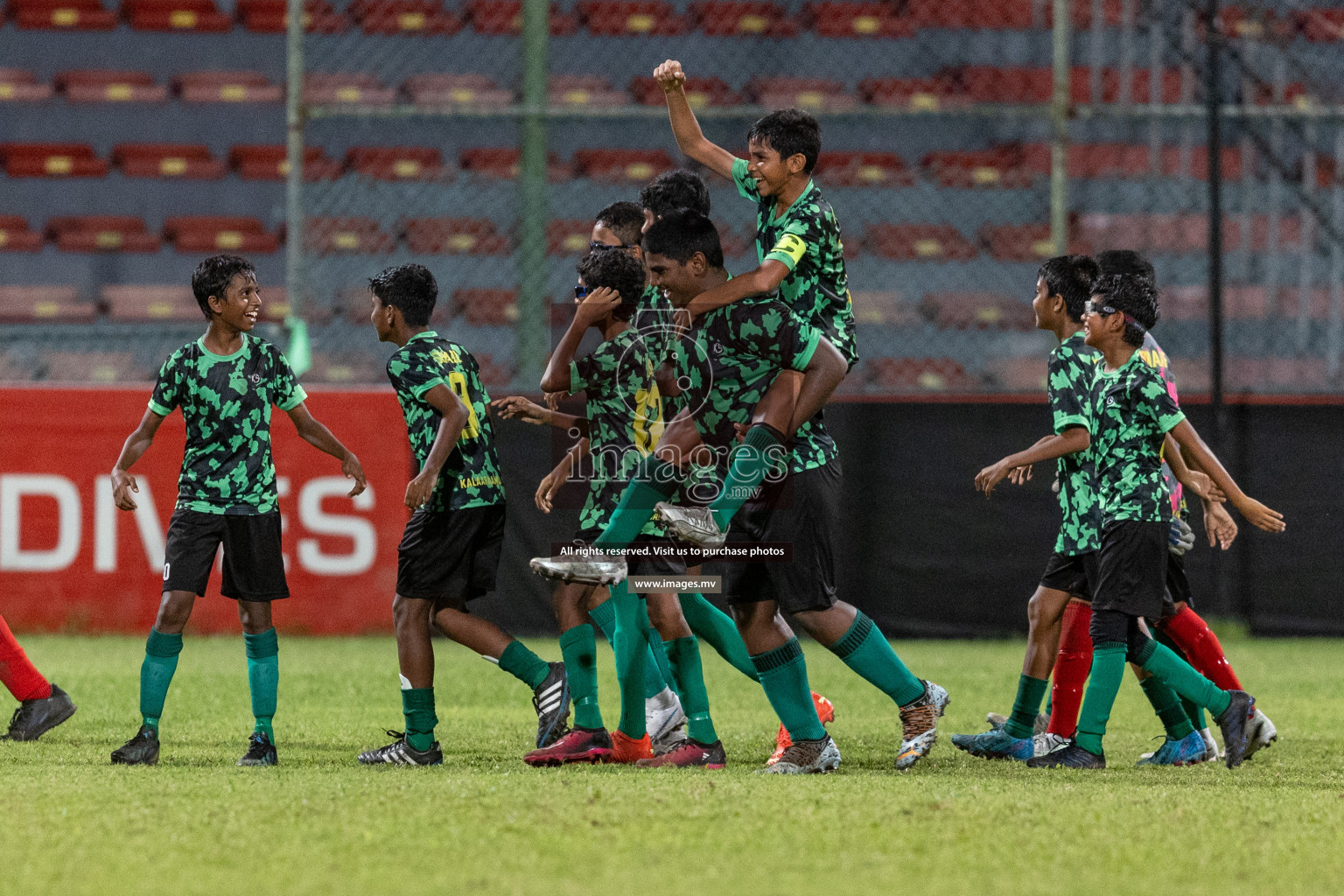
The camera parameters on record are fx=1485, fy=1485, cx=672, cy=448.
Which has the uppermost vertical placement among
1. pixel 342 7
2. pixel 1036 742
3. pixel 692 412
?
pixel 342 7

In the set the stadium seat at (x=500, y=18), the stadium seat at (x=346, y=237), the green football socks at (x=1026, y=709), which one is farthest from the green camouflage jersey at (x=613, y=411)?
→ the stadium seat at (x=500, y=18)

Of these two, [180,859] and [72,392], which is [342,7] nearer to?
[72,392]

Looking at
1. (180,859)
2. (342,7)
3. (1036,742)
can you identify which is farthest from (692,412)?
(342,7)

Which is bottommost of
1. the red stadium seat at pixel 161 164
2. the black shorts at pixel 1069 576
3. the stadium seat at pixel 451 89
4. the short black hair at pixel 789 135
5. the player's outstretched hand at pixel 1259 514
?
the black shorts at pixel 1069 576

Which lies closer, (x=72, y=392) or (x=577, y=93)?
(x=72, y=392)

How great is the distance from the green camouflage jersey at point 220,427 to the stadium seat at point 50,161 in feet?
32.8

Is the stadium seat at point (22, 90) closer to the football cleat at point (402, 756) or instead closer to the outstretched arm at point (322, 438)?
the outstretched arm at point (322, 438)

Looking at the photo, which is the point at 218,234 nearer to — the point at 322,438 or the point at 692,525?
the point at 322,438

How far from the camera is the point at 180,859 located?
3133 millimetres

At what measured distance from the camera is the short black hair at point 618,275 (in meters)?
4.98

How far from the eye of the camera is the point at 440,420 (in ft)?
16.3

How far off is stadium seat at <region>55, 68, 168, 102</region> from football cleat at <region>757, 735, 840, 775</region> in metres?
11.9

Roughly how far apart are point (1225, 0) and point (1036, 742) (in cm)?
963

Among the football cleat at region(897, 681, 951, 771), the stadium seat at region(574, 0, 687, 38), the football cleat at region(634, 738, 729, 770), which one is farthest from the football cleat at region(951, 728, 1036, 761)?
the stadium seat at region(574, 0, 687, 38)
